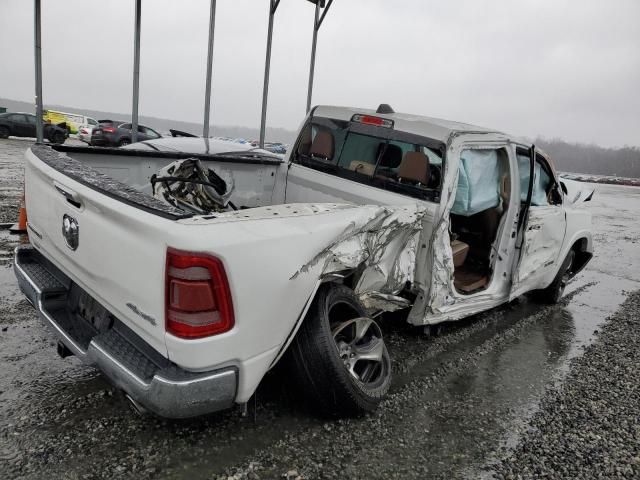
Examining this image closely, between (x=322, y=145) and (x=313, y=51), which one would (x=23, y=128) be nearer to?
(x=313, y=51)

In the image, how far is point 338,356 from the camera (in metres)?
2.61

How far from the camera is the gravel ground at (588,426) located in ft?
8.72

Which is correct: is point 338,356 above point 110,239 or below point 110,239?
below

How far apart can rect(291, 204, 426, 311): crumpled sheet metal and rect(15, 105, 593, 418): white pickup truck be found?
1 cm

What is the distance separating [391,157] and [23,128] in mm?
26489

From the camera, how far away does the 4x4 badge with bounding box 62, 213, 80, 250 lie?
237 centimetres

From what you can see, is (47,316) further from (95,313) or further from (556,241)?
(556,241)

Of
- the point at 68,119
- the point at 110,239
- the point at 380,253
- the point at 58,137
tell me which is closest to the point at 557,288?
the point at 380,253

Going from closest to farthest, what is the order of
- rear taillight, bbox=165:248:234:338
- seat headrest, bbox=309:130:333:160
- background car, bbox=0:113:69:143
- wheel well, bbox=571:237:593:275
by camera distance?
rear taillight, bbox=165:248:234:338
seat headrest, bbox=309:130:333:160
wheel well, bbox=571:237:593:275
background car, bbox=0:113:69:143

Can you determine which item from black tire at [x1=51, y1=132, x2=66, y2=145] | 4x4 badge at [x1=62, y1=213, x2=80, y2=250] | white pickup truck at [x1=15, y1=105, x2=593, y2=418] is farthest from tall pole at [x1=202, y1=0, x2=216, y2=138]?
black tire at [x1=51, y1=132, x2=66, y2=145]

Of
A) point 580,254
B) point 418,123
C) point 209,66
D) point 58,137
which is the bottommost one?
point 58,137

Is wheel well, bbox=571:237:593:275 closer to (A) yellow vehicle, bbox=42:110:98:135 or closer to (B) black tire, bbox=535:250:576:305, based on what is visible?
(B) black tire, bbox=535:250:576:305

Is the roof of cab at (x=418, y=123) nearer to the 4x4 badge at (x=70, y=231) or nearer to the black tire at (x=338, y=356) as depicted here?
the black tire at (x=338, y=356)

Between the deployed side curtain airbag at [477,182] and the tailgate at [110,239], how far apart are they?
2.55 meters
